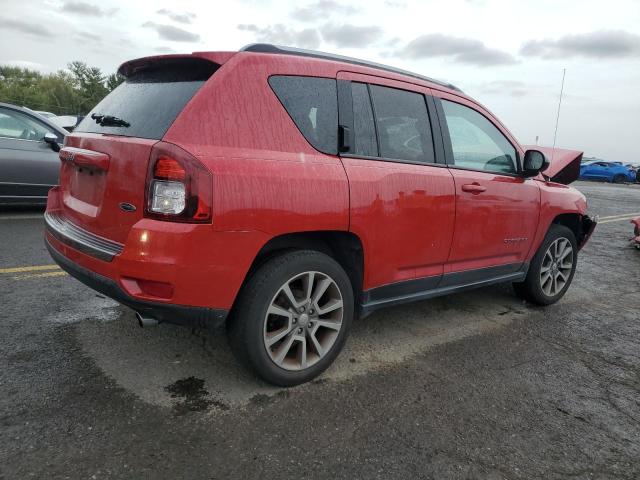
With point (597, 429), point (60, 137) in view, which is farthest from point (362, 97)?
point (60, 137)

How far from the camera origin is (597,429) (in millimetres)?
2590

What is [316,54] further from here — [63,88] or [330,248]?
[63,88]

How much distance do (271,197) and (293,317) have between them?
0.69 metres

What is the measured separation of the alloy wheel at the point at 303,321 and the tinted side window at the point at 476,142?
145cm

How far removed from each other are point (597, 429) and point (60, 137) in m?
7.21

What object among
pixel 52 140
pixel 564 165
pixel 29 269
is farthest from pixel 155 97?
pixel 52 140

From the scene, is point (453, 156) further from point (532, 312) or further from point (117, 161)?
point (117, 161)

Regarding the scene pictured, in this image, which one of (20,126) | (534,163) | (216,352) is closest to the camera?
(216,352)

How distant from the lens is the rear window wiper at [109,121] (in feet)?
8.57

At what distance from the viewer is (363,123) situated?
296cm

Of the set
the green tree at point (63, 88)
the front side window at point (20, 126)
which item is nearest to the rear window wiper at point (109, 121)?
the front side window at point (20, 126)

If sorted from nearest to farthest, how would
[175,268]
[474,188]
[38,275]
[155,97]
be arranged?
[175,268]
[155,97]
[474,188]
[38,275]

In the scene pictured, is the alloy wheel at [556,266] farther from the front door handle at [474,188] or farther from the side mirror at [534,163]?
the front door handle at [474,188]

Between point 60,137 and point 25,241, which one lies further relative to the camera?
point 60,137
